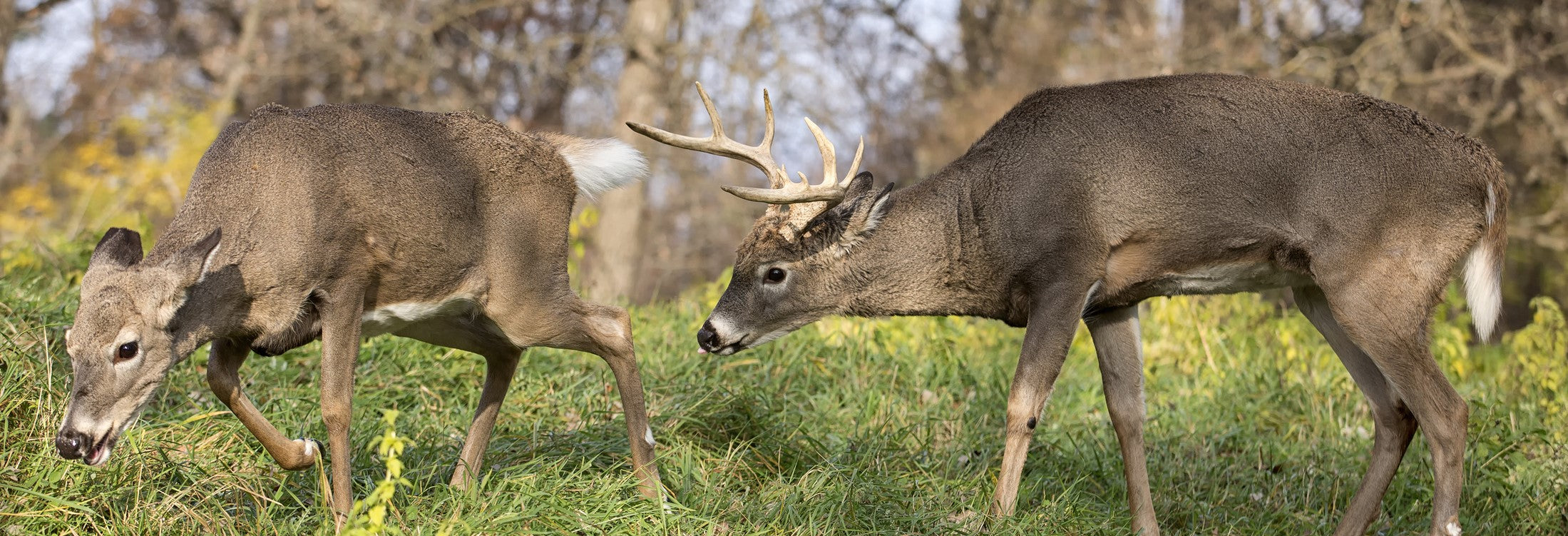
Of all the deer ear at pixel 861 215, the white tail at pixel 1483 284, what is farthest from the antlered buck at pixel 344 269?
the white tail at pixel 1483 284

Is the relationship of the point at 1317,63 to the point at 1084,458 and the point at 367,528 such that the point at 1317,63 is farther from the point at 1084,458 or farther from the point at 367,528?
the point at 367,528

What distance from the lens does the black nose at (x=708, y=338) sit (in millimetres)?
5605

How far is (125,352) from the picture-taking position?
381 centimetres

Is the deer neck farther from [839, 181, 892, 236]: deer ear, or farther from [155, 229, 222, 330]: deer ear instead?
[155, 229, 222, 330]: deer ear

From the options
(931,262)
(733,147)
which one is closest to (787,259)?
(733,147)

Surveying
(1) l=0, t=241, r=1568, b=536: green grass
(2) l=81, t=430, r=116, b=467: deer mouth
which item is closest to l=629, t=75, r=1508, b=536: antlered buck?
(1) l=0, t=241, r=1568, b=536: green grass

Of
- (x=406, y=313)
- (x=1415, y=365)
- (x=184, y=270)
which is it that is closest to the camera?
(x=184, y=270)

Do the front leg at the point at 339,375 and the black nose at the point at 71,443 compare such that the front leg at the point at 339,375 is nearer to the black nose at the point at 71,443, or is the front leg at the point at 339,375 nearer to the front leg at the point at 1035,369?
the black nose at the point at 71,443

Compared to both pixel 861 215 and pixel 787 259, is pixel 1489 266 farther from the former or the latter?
pixel 787 259

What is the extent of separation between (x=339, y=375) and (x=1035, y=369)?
255cm

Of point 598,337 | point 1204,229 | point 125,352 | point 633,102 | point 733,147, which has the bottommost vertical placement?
point 633,102

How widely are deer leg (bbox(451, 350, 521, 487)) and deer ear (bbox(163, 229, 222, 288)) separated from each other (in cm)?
125

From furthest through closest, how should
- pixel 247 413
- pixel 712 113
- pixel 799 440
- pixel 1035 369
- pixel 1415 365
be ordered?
1. pixel 799 440
2. pixel 712 113
3. pixel 1035 369
4. pixel 1415 365
5. pixel 247 413

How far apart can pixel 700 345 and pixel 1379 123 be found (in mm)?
2882
